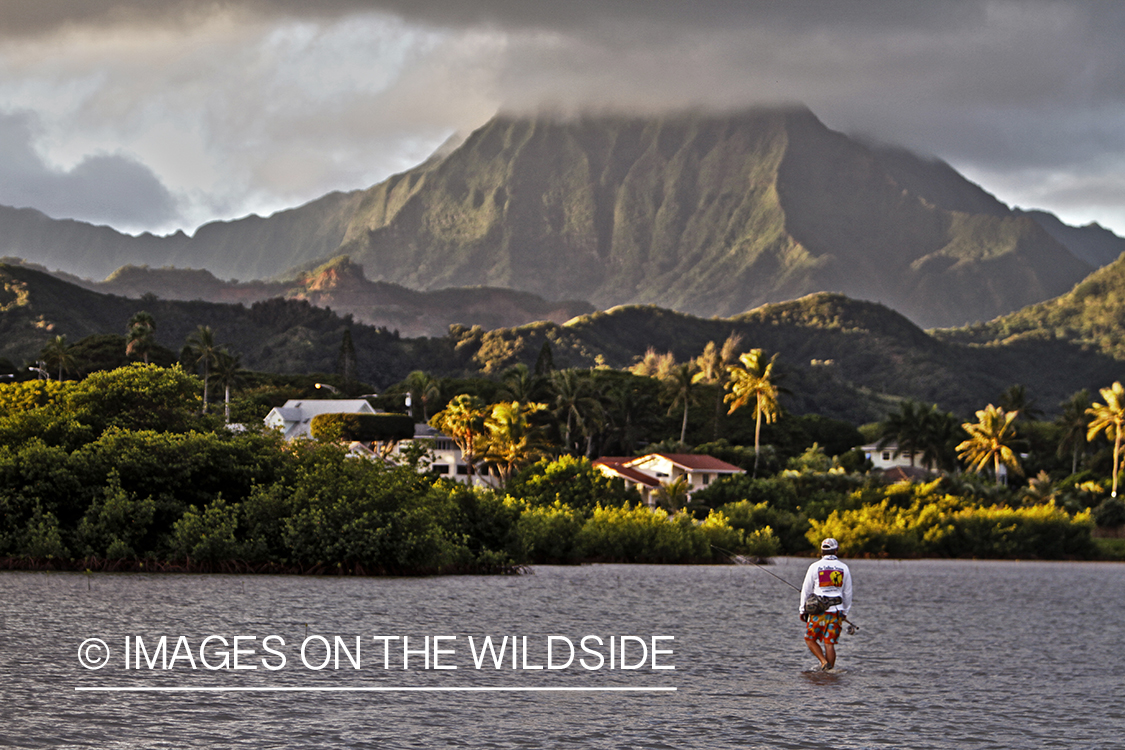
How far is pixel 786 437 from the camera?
Result: 17838cm

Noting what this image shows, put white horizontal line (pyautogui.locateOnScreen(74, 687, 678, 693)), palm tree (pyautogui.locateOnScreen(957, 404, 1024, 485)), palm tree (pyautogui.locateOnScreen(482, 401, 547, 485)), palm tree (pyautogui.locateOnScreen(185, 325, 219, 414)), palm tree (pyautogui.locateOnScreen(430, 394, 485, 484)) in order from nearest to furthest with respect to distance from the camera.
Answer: white horizontal line (pyautogui.locateOnScreen(74, 687, 678, 693))
palm tree (pyautogui.locateOnScreen(482, 401, 547, 485))
palm tree (pyautogui.locateOnScreen(430, 394, 485, 484))
palm tree (pyautogui.locateOnScreen(957, 404, 1024, 485))
palm tree (pyautogui.locateOnScreen(185, 325, 219, 414))

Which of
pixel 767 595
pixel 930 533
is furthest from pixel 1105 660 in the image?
pixel 930 533

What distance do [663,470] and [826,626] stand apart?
112127 millimetres

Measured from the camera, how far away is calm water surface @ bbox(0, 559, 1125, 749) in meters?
21.9

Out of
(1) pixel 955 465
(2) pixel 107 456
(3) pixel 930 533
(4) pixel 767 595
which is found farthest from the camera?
(1) pixel 955 465

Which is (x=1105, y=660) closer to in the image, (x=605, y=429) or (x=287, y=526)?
(x=287, y=526)

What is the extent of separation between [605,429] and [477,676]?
469 feet

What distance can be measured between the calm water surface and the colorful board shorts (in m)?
1.18

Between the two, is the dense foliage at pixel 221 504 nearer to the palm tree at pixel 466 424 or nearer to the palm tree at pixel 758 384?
the palm tree at pixel 466 424

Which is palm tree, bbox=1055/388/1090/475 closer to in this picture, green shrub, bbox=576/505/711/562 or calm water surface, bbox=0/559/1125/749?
green shrub, bbox=576/505/711/562

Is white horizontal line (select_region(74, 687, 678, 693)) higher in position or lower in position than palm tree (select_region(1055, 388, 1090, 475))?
lower

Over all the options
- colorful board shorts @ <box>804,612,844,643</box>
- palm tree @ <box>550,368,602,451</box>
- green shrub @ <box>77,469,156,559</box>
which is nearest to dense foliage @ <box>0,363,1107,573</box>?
green shrub @ <box>77,469,156,559</box>

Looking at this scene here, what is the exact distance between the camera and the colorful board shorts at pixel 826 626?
88.8ft

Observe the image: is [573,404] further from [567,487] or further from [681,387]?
[567,487]
